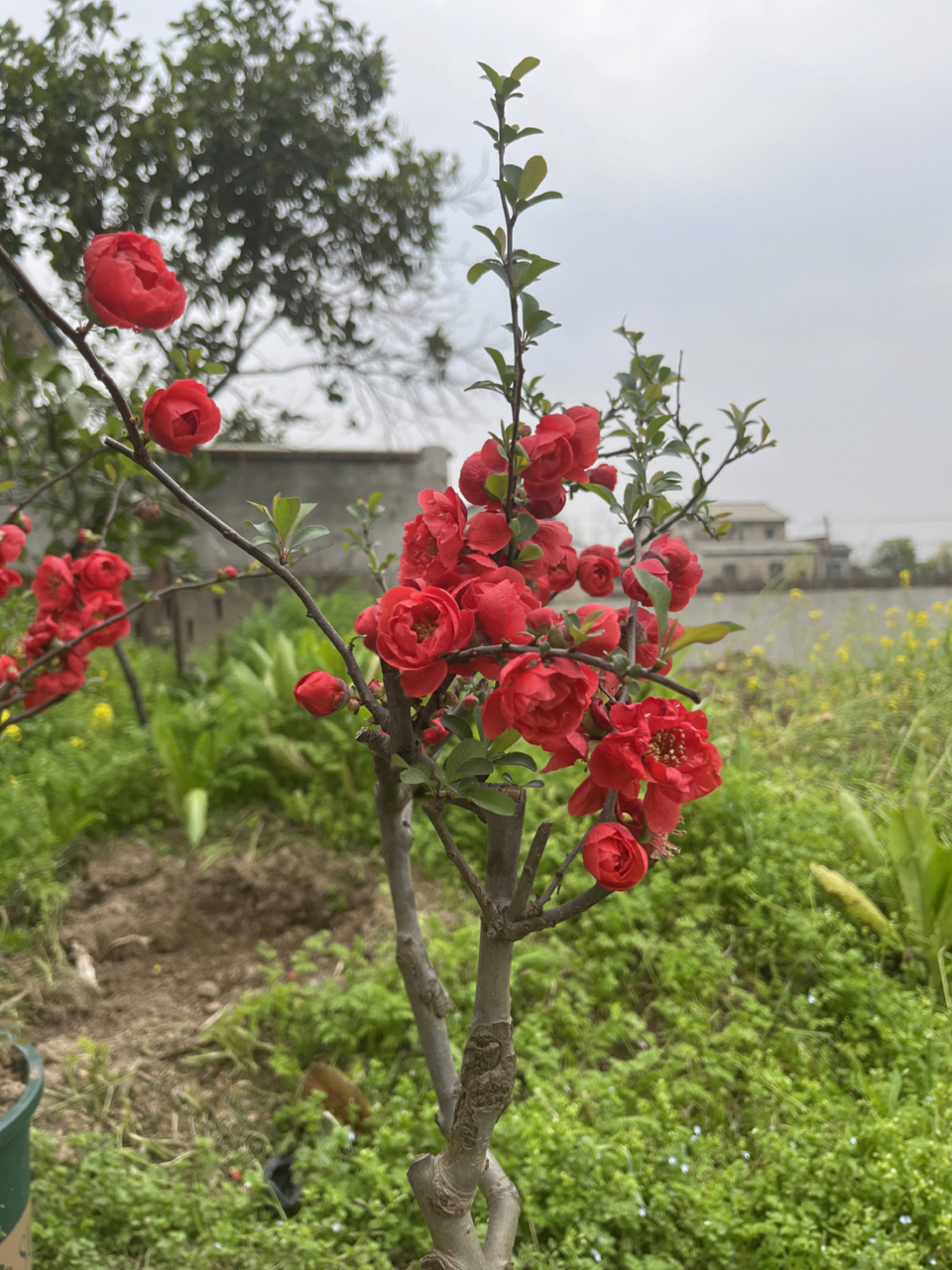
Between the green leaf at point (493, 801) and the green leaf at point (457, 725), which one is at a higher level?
the green leaf at point (457, 725)

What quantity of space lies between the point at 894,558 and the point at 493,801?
19.9 feet

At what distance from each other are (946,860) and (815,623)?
3.51 meters

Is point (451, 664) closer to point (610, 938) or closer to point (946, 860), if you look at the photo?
point (610, 938)

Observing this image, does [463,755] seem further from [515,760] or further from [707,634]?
[707,634]

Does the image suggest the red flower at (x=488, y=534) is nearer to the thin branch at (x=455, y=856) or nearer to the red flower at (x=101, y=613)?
the thin branch at (x=455, y=856)

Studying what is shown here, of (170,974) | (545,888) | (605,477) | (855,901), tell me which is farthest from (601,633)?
(170,974)

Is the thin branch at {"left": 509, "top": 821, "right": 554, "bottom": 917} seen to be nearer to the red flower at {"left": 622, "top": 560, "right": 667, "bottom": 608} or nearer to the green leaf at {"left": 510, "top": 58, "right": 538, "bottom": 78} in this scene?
the red flower at {"left": 622, "top": 560, "right": 667, "bottom": 608}

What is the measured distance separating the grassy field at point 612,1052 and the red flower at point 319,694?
1.02 m

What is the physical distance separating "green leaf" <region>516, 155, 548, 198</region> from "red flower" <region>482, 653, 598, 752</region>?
40 cm

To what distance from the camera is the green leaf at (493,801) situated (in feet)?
2.16

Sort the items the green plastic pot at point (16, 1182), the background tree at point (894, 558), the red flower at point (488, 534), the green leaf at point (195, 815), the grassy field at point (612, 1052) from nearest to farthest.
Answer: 1. the red flower at point (488, 534)
2. the green plastic pot at point (16, 1182)
3. the grassy field at point (612, 1052)
4. the green leaf at point (195, 815)
5. the background tree at point (894, 558)

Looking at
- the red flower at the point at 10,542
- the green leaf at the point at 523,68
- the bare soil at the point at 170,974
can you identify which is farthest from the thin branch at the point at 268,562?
the bare soil at the point at 170,974

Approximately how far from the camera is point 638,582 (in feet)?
2.35

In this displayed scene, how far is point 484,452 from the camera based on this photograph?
731 mm
